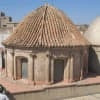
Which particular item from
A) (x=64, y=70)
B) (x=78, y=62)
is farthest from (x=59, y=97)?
(x=78, y=62)

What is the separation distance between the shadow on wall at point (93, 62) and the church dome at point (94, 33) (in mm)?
988

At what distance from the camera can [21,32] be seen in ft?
66.8

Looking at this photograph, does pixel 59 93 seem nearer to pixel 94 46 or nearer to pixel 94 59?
pixel 94 59

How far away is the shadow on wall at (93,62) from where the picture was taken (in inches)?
936

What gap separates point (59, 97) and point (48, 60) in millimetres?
3636

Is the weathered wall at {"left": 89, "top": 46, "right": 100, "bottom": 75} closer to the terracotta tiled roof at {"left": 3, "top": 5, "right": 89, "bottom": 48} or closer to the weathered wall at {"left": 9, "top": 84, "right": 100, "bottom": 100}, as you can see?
the terracotta tiled roof at {"left": 3, "top": 5, "right": 89, "bottom": 48}

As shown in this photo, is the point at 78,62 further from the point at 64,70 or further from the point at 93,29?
the point at 93,29

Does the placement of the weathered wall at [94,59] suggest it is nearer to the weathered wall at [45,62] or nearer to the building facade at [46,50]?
the building facade at [46,50]

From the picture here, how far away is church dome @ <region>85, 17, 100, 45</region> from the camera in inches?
919

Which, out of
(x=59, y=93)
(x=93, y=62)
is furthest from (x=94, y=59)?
(x=59, y=93)

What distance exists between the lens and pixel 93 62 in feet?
Result: 79.2

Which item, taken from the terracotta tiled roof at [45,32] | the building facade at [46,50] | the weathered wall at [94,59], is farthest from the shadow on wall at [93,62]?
the terracotta tiled roof at [45,32]

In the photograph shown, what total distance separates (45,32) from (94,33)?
6.88m

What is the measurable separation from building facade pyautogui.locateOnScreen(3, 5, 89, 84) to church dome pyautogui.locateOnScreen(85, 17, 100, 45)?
280 centimetres
